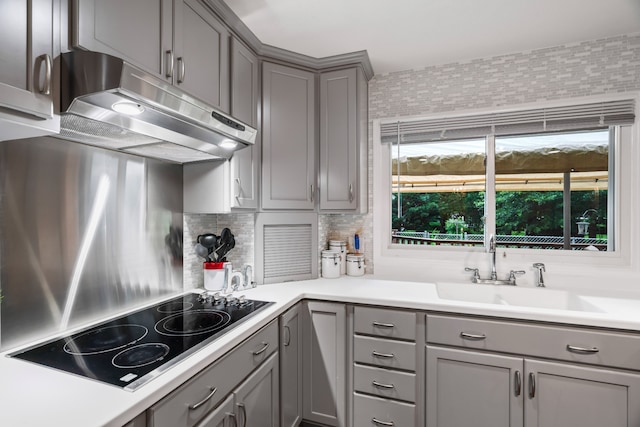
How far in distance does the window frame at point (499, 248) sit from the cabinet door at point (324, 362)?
0.71 metres

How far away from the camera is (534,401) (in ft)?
5.07

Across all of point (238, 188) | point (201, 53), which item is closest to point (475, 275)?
point (238, 188)

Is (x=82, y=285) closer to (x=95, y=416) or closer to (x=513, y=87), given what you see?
(x=95, y=416)

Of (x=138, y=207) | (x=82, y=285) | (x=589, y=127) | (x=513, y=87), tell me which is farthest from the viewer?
(x=513, y=87)

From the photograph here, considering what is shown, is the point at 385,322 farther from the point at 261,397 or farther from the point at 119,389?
the point at 119,389

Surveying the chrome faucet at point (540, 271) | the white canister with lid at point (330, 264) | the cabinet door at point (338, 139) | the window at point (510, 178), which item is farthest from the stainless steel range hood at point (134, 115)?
the chrome faucet at point (540, 271)

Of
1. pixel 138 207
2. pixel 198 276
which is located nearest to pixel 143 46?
pixel 138 207

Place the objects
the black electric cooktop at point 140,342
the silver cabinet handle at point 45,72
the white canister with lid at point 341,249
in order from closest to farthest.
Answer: the silver cabinet handle at point 45,72 < the black electric cooktop at point 140,342 < the white canister with lid at point 341,249

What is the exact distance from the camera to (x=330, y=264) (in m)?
2.32

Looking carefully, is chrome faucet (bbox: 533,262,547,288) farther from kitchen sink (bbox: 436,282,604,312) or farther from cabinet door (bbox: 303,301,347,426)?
cabinet door (bbox: 303,301,347,426)

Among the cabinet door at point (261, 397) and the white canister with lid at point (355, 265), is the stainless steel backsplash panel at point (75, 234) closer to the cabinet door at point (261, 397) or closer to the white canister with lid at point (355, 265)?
the cabinet door at point (261, 397)

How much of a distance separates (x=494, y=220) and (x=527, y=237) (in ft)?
0.76

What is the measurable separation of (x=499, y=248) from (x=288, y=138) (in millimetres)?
1648

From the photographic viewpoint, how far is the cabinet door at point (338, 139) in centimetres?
220
